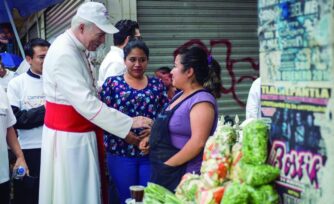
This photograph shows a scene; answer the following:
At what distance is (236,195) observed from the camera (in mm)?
1760

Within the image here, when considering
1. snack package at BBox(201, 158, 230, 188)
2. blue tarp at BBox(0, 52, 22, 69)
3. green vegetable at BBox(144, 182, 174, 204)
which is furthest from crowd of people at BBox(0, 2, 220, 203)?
blue tarp at BBox(0, 52, 22, 69)

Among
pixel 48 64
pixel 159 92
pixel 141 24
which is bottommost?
pixel 159 92

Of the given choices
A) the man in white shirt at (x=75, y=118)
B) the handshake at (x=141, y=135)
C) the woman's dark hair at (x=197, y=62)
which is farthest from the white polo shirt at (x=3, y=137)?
the woman's dark hair at (x=197, y=62)

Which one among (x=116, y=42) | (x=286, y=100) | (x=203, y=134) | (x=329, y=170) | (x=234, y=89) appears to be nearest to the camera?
(x=329, y=170)

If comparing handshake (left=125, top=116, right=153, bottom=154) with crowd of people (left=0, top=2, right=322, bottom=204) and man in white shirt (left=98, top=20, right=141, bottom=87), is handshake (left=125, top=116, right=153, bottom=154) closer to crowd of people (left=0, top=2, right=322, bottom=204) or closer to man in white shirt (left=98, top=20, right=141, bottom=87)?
crowd of people (left=0, top=2, right=322, bottom=204)

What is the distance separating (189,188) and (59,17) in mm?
7985

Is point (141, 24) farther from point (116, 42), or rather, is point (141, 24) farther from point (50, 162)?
point (50, 162)

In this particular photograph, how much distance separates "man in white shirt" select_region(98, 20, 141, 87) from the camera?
14.4 feet

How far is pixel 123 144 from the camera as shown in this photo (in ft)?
12.8

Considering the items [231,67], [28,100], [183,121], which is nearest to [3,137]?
[28,100]

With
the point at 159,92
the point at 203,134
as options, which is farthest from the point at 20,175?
the point at 203,134

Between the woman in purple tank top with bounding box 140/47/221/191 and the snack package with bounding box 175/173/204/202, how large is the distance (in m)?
0.68

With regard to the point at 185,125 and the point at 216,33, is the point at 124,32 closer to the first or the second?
the point at 185,125

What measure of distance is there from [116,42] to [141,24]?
2116mm
